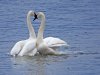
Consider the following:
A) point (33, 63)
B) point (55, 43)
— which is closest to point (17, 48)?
point (55, 43)

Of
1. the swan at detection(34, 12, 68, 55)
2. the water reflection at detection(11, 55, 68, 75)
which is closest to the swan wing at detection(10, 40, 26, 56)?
the water reflection at detection(11, 55, 68, 75)

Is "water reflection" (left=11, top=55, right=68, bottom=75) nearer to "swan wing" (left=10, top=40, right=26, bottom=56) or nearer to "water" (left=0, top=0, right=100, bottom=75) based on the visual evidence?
"water" (left=0, top=0, right=100, bottom=75)

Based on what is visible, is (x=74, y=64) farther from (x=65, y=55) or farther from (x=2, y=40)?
(x=2, y=40)

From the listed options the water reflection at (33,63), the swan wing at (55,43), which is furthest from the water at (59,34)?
the swan wing at (55,43)

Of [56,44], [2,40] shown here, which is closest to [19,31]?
[2,40]

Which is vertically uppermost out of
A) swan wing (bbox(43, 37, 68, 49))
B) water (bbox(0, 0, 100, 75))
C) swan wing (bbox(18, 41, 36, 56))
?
swan wing (bbox(43, 37, 68, 49))

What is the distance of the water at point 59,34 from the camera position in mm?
19328

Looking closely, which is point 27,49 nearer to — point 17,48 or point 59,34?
point 17,48

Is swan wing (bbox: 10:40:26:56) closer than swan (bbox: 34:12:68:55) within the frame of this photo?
Yes

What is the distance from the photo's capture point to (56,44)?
21.2m

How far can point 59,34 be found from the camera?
23.8 metres

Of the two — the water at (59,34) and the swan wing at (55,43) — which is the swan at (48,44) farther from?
the water at (59,34)

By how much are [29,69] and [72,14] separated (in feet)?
28.0

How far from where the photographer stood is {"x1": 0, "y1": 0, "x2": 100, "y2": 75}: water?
761 inches
